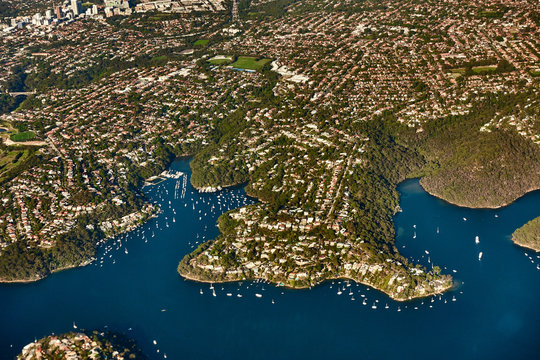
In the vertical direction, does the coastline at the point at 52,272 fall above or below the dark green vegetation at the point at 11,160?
below

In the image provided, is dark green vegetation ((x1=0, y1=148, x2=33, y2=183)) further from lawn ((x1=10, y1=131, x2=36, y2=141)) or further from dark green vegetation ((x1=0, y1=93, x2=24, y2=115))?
dark green vegetation ((x1=0, y1=93, x2=24, y2=115))

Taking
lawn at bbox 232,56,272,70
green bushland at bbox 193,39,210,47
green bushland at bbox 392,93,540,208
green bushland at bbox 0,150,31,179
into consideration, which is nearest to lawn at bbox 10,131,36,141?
green bushland at bbox 0,150,31,179

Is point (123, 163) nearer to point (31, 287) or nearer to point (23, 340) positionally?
point (31, 287)

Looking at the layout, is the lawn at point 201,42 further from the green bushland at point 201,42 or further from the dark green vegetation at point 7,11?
the dark green vegetation at point 7,11

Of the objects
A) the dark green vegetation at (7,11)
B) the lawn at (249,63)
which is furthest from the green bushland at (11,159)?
the dark green vegetation at (7,11)

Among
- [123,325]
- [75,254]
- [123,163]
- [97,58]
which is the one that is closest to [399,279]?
[123,325]

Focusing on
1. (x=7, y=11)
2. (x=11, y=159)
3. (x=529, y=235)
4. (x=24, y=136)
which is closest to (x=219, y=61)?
(x=24, y=136)
